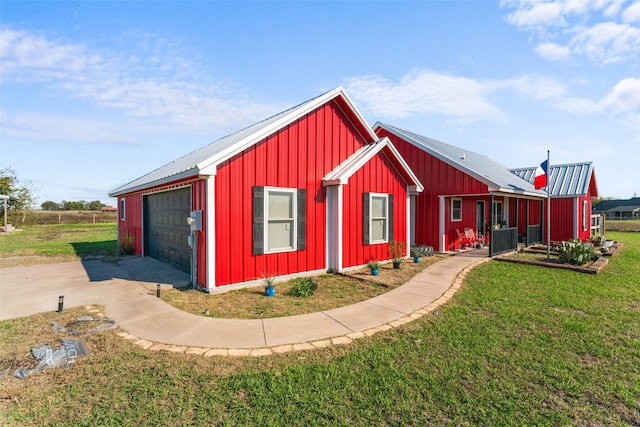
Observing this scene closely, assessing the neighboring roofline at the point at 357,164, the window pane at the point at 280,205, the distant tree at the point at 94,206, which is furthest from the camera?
the distant tree at the point at 94,206

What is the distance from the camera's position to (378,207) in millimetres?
9680

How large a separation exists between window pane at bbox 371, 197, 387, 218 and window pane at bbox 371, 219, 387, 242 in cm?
17

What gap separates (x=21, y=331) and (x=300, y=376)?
4491mm

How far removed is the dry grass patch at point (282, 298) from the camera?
5.40 metres

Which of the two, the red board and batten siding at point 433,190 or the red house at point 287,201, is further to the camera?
the red board and batten siding at point 433,190

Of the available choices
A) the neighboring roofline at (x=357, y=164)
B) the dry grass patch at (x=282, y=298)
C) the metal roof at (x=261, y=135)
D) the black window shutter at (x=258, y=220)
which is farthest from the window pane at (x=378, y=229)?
the black window shutter at (x=258, y=220)

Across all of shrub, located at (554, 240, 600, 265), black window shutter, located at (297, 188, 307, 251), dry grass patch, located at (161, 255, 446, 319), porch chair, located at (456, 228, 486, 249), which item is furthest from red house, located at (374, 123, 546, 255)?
black window shutter, located at (297, 188, 307, 251)

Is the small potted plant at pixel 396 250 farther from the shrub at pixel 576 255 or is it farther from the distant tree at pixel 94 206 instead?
the distant tree at pixel 94 206

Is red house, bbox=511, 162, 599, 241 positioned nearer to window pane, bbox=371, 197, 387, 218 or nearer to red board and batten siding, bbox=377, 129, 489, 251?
red board and batten siding, bbox=377, 129, 489, 251

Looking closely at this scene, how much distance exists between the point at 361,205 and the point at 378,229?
1195 millimetres

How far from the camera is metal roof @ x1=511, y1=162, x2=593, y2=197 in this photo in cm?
1524

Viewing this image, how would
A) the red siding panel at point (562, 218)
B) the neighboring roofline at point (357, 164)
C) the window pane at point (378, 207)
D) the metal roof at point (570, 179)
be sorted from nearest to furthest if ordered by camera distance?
the neighboring roofline at point (357, 164), the window pane at point (378, 207), the metal roof at point (570, 179), the red siding panel at point (562, 218)

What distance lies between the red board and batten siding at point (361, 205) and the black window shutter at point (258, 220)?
261cm

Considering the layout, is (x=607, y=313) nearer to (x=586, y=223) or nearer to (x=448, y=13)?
(x=448, y=13)
